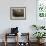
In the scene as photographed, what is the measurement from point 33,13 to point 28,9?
308mm

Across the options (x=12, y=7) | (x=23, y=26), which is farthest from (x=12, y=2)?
(x=23, y=26)

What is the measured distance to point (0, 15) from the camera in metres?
7.53

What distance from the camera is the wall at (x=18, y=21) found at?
7.51m

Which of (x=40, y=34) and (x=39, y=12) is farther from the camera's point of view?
(x=39, y=12)

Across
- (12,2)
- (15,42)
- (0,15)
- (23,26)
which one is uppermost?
(12,2)

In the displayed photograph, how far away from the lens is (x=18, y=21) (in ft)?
24.9

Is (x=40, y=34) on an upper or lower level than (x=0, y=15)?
lower

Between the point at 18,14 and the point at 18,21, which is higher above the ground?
the point at 18,14

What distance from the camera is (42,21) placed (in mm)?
7598

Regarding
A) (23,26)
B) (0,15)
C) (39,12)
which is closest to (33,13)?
(39,12)

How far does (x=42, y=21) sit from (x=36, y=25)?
355mm

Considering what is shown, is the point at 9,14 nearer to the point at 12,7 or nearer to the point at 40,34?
the point at 12,7

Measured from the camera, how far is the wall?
7.51m

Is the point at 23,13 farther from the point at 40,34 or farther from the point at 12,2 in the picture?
the point at 40,34
